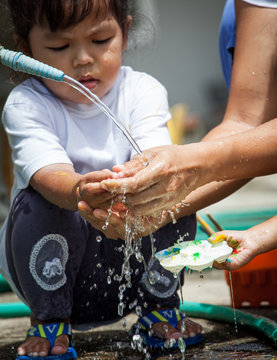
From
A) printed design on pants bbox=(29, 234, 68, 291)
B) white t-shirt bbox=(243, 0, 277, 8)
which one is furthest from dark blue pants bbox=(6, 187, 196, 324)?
white t-shirt bbox=(243, 0, 277, 8)

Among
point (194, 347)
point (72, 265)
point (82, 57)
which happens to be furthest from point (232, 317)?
point (82, 57)

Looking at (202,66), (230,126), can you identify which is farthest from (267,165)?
(202,66)

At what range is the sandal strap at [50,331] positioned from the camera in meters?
1.73

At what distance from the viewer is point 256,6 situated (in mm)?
2016

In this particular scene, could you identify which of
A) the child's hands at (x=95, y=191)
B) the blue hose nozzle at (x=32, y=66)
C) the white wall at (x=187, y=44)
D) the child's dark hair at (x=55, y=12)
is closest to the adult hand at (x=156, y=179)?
the child's hands at (x=95, y=191)

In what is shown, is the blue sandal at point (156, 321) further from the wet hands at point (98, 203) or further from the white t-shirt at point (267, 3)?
the white t-shirt at point (267, 3)

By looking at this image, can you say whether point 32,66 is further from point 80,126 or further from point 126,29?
point 126,29

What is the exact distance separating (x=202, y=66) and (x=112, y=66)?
31.2 feet

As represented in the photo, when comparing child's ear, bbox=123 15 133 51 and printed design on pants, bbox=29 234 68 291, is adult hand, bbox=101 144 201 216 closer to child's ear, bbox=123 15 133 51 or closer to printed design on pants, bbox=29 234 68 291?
printed design on pants, bbox=29 234 68 291

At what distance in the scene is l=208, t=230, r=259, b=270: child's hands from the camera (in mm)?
1549

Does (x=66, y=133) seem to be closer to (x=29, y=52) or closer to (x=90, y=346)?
(x=29, y=52)

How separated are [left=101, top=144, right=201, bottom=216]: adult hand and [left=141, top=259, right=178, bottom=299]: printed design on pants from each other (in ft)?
1.21

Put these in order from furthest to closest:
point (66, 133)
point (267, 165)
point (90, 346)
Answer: point (66, 133) < point (90, 346) < point (267, 165)

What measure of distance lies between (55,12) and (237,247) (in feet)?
2.92
